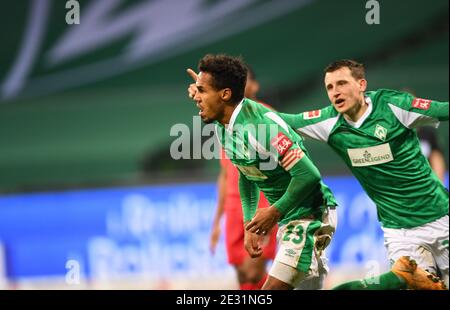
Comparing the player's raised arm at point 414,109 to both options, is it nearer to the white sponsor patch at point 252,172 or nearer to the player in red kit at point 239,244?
the white sponsor patch at point 252,172

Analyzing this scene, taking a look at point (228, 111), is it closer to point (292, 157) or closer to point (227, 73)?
point (227, 73)

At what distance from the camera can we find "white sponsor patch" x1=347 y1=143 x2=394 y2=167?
5.21 m

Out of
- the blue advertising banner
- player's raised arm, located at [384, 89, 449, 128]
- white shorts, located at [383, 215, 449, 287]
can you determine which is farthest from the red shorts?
player's raised arm, located at [384, 89, 449, 128]

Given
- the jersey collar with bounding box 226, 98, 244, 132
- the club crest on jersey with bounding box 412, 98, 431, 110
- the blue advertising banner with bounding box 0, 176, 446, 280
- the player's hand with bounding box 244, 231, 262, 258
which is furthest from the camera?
the blue advertising banner with bounding box 0, 176, 446, 280

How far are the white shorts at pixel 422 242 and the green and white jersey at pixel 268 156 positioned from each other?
19.4 inches

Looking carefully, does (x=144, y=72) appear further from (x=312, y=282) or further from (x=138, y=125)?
(x=312, y=282)

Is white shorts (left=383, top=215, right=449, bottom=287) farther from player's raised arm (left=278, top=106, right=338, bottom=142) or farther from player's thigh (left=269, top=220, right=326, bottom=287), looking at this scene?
player's raised arm (left=278, top=106, right=338, bottom=142)

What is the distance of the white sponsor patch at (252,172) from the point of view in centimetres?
500

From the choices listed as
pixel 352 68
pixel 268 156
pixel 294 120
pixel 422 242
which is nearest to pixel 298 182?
pixel 268 156

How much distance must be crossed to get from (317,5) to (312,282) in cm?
530

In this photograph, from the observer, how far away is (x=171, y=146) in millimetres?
9898

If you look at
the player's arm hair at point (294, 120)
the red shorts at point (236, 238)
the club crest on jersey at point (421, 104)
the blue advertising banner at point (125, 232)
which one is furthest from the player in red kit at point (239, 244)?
the club crest on jersey at point (421, 104)

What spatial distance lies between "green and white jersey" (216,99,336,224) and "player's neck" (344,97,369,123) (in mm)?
325

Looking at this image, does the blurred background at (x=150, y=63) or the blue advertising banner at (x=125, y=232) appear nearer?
the blue advertising banner at (x=125, y=232)
